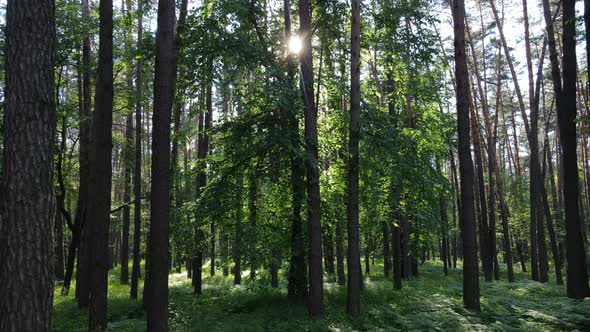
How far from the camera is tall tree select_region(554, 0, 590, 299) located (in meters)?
12.3

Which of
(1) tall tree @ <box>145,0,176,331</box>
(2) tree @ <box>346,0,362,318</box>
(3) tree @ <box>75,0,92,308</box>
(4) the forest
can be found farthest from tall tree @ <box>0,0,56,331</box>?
(3) tree @ <box>75,0,92,308</box>

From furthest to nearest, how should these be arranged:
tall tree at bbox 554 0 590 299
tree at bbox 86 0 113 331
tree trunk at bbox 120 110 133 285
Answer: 1. tree trunk at bbox 120 110 133 285
2. tall tree at bbox 554 0 590 299
3. tree at bbox 86 0 113 331

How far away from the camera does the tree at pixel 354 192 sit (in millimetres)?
11047

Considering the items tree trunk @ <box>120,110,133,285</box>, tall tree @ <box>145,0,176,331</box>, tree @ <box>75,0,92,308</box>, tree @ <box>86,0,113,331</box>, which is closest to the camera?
tall tree @ <box>145,0,176,331</box>

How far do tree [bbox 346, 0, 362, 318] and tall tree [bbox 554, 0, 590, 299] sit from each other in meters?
6.48

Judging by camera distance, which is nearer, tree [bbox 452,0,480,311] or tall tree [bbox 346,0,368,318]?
tall tree [bbox 346,0,368,318]

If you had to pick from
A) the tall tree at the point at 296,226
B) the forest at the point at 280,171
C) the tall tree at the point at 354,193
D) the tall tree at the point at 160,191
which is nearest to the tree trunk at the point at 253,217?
the forest at the point at 280,171

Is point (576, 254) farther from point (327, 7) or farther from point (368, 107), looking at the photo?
point (327, 7)

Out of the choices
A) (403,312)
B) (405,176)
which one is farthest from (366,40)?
(403,312)

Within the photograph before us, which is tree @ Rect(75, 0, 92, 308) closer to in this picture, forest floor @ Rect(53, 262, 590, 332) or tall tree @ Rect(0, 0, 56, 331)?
forest floor @ Rect(53, 262, 590, 332)

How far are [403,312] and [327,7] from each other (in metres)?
9.68

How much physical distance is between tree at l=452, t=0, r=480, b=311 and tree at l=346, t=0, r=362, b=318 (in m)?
3.03

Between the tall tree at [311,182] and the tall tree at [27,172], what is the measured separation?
700cm

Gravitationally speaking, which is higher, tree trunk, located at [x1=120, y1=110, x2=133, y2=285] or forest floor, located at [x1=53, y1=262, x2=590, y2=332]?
tree trunk, located at [x1=120, y1=110, x2=133, y2=285]
